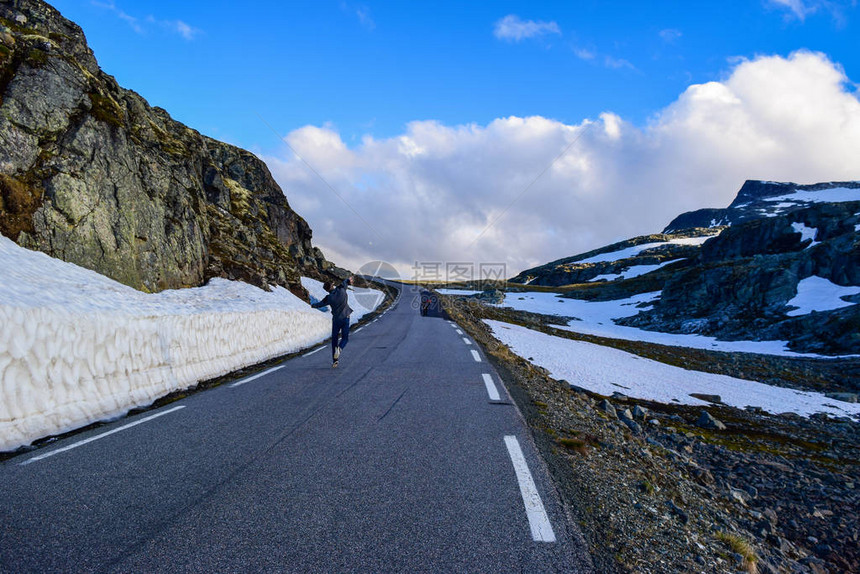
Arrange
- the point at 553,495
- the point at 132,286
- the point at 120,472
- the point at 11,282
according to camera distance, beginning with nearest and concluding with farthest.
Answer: the point at 553,495
the point at 120,472
the point at 11,282
the point at 132,286

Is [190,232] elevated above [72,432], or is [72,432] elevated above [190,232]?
[190,232]

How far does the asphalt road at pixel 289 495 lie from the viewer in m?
2.71

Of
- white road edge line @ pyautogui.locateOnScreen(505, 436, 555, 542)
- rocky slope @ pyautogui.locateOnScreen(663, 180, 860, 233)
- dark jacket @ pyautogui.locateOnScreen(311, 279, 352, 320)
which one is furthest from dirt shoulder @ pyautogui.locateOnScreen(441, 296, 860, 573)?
rocky slope @ pyautogui.locateOnScreen(663, 180, 860, 233)

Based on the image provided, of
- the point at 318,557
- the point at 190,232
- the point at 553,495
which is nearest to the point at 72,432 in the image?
the point at 318,557

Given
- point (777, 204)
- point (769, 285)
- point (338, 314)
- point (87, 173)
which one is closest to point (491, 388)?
point (338, 314)

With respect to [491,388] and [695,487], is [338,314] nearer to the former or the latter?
[491,388]

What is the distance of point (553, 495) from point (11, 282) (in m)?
9.42

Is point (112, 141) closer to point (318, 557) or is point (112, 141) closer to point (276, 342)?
point (276, 342)

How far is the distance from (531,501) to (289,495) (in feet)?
7.41

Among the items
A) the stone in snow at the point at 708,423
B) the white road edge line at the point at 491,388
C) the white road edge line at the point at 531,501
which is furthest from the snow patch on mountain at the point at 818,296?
the white road edge line at the point at 531,501

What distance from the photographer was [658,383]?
15672 millimetres

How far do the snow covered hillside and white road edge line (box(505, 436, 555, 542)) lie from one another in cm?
601

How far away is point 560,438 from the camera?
18.4ft

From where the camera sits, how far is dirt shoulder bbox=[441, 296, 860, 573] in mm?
3287
